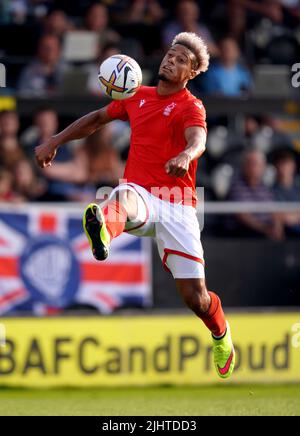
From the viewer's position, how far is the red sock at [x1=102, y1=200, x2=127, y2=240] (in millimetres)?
8094

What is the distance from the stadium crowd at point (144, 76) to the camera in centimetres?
1366

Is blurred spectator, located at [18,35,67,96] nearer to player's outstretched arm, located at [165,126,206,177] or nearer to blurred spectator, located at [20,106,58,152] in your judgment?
blurred spectator, located at [20,106,58,152]

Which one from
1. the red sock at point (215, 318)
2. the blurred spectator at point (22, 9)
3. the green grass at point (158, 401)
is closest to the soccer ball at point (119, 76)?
the red sock at point (215, 318)

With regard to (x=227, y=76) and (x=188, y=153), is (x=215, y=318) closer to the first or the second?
(x=188, y=153)

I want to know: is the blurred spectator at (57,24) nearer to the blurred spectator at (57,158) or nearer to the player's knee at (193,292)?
the blurred spectator at (57,158)

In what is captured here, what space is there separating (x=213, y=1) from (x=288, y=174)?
12.1 feet

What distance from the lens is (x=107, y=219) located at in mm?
8109

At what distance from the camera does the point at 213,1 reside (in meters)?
16.6

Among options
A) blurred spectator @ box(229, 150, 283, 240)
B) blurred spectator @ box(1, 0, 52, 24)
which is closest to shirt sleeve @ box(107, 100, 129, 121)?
blurred spectator @ box(229, 150, 283, 240)

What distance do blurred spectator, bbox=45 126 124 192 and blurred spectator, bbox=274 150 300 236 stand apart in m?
2.08

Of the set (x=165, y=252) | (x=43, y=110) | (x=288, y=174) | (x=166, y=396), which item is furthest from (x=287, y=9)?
(x=165, y=252)

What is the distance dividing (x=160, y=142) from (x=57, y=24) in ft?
22.7

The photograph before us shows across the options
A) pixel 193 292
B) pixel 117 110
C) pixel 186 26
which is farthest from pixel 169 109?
pixel 186 26

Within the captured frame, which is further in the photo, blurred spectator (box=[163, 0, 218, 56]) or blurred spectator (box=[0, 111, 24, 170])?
blurred spectator (box=[163, 0, 218, 56])
